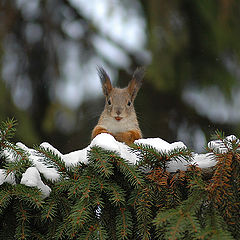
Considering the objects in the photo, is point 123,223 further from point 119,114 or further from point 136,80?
point 136,80

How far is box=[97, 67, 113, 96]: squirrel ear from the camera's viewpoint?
2.12 meters

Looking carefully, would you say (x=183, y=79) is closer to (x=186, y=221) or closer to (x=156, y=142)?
(x=156, y=142)

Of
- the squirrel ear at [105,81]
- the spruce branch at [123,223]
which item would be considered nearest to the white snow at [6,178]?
the spruce branch at [123,223]

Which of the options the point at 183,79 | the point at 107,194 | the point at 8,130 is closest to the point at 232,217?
the point at 107,194

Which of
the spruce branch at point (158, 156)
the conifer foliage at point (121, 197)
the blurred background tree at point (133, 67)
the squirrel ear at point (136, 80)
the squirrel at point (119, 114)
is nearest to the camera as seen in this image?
the conifer foliage at point (121, 197)

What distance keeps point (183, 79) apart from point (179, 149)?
68.8 inches

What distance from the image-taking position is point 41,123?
9.19ft

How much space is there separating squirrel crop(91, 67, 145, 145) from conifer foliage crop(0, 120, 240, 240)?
759 millimetres

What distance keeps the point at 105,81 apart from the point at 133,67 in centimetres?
92

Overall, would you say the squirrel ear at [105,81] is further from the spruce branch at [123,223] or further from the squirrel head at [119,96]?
the spruce branch at [123,223]

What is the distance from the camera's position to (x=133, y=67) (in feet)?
9.92

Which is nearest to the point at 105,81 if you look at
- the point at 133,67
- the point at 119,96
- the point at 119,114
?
the point at 119,96

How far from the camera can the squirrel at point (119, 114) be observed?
1.94 m

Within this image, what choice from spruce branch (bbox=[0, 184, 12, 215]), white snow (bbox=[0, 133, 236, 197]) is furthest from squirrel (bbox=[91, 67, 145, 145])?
spruce branch (bbox=[0, 184, 12, 215])
